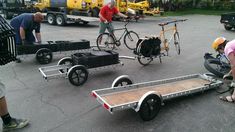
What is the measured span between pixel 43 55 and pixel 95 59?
2.23 meters

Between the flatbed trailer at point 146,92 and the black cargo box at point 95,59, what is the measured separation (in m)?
1.37

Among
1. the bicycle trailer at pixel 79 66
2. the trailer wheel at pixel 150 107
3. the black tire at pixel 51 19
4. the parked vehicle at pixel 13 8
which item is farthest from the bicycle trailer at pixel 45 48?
the parked vehicle at pixel 13 8

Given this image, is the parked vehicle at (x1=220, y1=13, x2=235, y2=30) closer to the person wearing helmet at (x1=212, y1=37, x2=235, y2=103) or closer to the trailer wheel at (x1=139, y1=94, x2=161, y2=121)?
the person wearing helmet at (x1=212, y1=37, x2=235, y2=103)

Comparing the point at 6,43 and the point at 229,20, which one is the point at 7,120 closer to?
the point at 6,43

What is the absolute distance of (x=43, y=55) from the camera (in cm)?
797

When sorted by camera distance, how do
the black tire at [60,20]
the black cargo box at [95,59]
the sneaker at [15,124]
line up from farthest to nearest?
1. the black tire at [60,20]
2. the black cargo box at [95,59]
3. the sneaker at [15,124]

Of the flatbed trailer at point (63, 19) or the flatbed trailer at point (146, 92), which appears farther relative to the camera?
the flatbed trailer at point (63, 19)

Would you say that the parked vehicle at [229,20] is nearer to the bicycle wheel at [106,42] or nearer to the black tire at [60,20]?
the bicycle wheel at [106,42]

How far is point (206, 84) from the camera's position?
5676 mm

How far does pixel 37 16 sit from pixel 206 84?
541 centimetres

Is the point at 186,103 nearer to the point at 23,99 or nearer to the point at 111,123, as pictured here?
the point at 111,123

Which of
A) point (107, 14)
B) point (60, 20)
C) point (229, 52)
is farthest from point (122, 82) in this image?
point (60, 20)

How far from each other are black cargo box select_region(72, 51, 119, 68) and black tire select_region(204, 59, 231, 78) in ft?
8.28

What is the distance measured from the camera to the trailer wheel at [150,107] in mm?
4359
